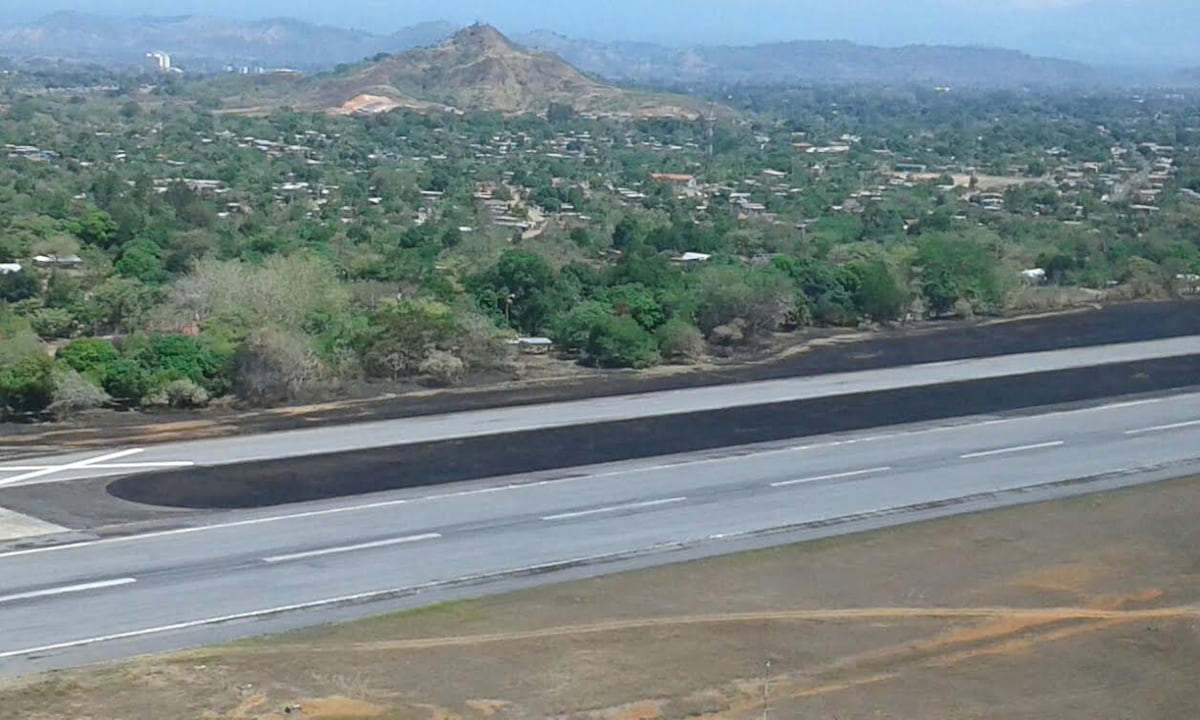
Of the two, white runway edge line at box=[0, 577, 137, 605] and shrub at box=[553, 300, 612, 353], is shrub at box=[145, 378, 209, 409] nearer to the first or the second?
shrub at box=[553, 300, 612, 353]

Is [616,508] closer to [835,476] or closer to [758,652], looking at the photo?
[835,476]

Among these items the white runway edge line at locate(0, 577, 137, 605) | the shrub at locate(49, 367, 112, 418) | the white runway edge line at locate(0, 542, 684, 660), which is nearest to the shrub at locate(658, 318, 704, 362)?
the shrub at locate(49, 367, 112, 418)

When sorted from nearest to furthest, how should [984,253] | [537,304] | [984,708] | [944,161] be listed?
[984,708]
[537,304]
[984,253]
[944,161]

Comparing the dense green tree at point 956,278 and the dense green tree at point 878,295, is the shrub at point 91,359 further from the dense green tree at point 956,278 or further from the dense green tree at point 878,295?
the dense green tree at point 956,278

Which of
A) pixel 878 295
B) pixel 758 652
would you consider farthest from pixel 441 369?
pixel 758 652

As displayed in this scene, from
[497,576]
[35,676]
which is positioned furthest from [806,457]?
[35,676]

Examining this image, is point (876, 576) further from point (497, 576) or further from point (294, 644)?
point (294, 644)
